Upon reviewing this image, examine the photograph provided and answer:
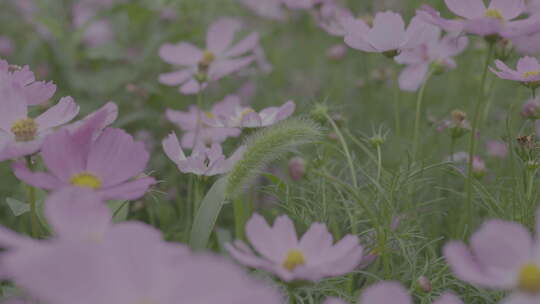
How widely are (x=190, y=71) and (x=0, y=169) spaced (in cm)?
51

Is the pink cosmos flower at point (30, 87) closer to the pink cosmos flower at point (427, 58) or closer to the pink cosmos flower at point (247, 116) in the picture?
the pink cosmos flower at point (247, 116)

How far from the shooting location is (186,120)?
133 cm

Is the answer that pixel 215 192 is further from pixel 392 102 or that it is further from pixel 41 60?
pixel 41 60

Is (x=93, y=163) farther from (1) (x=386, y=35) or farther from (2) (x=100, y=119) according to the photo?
(1) (x=386, y=35)

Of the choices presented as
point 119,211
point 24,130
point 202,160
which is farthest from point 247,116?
point 24,130

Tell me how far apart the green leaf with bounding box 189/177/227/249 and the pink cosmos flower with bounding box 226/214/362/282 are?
15 centimetres

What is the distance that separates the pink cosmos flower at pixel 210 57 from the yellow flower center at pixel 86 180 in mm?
620

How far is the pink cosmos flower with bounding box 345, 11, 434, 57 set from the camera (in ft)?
3.26

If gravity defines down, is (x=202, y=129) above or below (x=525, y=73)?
below

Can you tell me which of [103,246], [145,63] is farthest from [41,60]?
[103,246]

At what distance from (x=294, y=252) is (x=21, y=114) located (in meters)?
0.42

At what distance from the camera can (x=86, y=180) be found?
29.6 inches

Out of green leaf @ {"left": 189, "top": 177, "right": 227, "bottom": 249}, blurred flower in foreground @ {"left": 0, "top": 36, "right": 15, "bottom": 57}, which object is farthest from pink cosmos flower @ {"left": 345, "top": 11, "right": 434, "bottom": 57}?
blurred flower in foreground @ {"left": 0, "top": 36, "right": 15, "bottom": 57}

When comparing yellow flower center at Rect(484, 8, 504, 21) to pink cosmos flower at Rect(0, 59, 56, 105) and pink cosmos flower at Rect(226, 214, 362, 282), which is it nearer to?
pink cosmos flower at Rect(226, 214, 362, 282)
